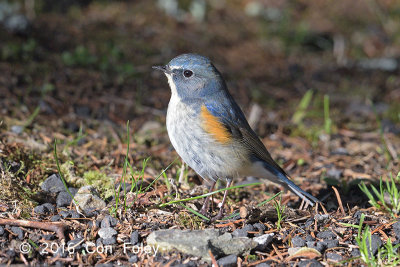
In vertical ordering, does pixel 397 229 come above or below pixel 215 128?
below

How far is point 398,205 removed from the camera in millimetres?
4344

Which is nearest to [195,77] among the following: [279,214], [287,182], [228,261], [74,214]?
[287,182]

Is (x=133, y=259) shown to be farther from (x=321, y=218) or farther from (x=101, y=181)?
(x=321, y=218)

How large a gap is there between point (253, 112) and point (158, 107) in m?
1.39

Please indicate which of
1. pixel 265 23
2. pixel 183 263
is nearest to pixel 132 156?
pixel 183 263

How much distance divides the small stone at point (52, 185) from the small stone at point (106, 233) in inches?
33.7

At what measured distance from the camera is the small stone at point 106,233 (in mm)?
3869

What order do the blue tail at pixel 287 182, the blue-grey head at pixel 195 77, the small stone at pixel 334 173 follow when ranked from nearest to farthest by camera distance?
1. the blue tail at pixel 287 182
2. the blue-grey head at pixel 195 77
3. the small stone at pixel 334 173

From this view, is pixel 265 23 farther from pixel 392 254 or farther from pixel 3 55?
pixel 392 254

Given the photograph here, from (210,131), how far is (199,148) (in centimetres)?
19

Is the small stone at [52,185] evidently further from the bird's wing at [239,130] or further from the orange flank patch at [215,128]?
the bird's wing at [239,130]

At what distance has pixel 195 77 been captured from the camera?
502 centimetres

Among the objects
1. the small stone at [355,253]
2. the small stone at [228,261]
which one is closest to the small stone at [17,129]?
the small stone at [228,261]

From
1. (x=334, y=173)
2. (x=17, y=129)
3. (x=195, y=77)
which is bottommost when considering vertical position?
(x=334, y=173)
